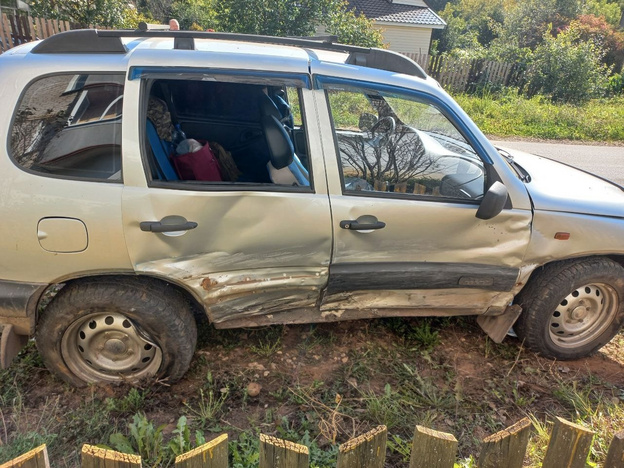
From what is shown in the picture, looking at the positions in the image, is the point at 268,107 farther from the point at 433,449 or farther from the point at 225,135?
the point at 433,449

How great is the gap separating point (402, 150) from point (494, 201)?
0.61m

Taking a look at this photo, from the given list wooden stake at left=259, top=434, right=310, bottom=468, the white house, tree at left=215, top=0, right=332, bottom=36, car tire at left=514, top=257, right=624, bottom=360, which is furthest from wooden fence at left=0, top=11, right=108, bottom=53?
the white house

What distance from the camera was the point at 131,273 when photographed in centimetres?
246

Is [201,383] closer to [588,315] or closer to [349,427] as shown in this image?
[349,427]

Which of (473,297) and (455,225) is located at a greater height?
(455,225)

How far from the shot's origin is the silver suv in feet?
7.63

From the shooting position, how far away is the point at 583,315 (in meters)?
3.16

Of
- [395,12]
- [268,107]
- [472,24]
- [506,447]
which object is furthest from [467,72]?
[472,24]

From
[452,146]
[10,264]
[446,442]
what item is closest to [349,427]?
[446,442]

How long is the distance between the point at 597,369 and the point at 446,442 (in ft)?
8.00

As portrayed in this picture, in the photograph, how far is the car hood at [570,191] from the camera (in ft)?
9.14

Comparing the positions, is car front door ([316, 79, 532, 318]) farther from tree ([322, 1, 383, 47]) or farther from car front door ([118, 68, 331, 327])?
tree ([322, 1, 383, 47])

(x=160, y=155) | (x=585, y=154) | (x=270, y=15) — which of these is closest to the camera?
(x=160, y=155)

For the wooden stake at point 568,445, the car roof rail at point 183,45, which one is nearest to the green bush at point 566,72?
the car roof rail at point 183,45
